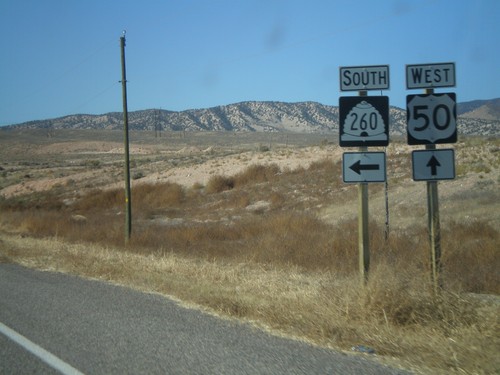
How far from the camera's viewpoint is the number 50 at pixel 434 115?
818 centimetres

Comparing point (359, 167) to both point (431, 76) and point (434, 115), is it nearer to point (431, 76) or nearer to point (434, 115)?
point (434, 115)

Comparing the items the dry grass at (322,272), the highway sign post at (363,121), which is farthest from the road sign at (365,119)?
the dry grass at (322,272)

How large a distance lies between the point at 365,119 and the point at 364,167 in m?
0.74

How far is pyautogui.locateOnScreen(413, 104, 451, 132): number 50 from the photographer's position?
26.8 ft

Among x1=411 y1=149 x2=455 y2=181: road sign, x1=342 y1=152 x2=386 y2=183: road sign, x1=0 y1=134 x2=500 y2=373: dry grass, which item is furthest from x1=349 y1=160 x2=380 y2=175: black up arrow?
x1=0 y1=134 x2=500 y2=373: dry grass

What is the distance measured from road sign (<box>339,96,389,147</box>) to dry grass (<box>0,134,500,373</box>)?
1991mm

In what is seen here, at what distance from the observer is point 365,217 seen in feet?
28.5

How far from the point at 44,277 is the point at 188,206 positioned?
2773cm

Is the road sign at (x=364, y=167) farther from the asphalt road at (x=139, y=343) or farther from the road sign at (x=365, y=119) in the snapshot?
the asphalt road at (x=139, y=343)

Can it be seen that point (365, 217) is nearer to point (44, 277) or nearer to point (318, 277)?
point (318, 277)

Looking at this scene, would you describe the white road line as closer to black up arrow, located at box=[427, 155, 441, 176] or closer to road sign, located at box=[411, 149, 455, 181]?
road sign, located at box=[411, 149, 455, 181]

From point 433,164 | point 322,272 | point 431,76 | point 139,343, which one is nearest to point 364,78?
point 431,76

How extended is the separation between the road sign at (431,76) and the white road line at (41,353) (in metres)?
6.06

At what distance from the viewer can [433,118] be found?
27.0ft
